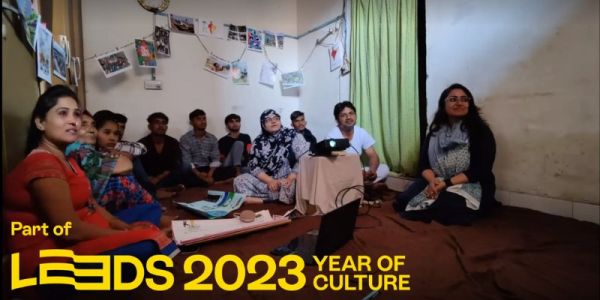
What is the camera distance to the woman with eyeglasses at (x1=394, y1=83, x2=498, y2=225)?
1315 millimetres

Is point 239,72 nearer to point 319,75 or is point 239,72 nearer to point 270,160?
point 319,75

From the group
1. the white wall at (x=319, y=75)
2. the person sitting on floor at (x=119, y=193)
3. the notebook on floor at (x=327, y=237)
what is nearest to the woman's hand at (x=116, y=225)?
the person sitting on floor at (x=119, y=193)

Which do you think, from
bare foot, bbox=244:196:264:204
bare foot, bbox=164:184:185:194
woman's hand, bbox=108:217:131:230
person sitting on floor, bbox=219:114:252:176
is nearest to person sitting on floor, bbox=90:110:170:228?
woman's hand, bbox=108:217:131:230

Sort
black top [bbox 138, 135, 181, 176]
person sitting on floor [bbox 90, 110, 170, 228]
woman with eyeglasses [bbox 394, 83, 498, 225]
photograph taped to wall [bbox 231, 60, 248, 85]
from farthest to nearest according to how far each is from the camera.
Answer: photograph taped to wall [bbox 231, 60, 248, 85] < black top [bbox 138, 135, 181, 176] < woman with eyeglasses [bbox 394, 83, 498, 225] < person sitting on floor [bbox 90, 110, 170, 228]

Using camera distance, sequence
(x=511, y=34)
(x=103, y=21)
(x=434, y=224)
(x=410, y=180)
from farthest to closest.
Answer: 1. (x=103, y=21)
2. (x=410, y=180)
3. (x=434, y=224)
4. (x=511, y=34)

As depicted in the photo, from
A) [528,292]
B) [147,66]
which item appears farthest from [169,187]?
[528,292]

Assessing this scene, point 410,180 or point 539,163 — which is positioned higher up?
point 539,163

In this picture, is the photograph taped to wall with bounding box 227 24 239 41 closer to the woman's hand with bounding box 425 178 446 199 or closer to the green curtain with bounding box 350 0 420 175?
the green curtain with bounding box 350 0 420 175

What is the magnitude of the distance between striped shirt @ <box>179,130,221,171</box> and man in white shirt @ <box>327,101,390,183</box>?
1.18m

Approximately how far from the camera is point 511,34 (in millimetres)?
1137

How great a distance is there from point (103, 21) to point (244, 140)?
4.79ft

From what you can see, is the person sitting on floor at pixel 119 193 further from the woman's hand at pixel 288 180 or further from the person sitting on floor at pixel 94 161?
the woman's hand at pixel 288 180

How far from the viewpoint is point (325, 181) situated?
144cm

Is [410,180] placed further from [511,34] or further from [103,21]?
[103,21]
